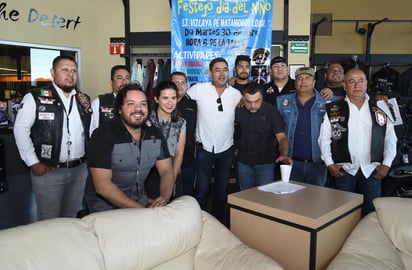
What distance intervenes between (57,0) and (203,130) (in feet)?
10.6

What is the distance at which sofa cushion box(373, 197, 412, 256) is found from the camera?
5.77 ft

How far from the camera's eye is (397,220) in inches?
71.5

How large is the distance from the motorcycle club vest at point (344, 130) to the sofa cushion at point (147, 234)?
4.48 ft

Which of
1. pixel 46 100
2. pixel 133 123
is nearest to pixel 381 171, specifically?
pixel 133 123

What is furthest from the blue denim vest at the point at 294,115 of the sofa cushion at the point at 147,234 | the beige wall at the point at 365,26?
the beige wall at the point at 365,26

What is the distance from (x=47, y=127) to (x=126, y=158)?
34.2 inches

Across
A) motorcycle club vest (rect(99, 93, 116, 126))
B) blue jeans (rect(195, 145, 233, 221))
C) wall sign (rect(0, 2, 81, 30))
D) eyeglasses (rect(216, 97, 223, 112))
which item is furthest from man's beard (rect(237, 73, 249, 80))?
wall sign (rect(0, 2, 81, 30))

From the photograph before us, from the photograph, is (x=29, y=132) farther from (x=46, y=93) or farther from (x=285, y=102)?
(x=285, y=102)

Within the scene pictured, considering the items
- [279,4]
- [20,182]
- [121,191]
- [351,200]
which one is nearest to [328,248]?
[351,200]

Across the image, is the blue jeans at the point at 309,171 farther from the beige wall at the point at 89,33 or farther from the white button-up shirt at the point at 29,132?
the beige wall at the point at 89,33

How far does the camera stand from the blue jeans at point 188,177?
3117mm

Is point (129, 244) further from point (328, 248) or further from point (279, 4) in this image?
point (279, 4)

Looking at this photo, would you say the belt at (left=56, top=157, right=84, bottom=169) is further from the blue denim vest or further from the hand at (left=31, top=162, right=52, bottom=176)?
the blue denim vest

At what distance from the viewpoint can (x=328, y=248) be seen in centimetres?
174
